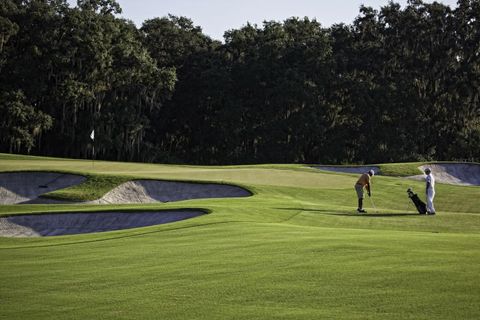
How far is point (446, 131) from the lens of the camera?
266ft

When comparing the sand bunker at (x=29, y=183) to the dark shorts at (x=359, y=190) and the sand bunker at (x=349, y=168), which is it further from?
the sand bunker at (x=349, y=168)

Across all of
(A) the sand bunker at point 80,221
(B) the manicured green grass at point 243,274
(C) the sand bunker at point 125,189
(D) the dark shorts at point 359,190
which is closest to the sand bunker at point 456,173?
(C) the sand bunker at point 125,189

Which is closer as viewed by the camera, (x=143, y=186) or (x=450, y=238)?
(x=450, y=238)

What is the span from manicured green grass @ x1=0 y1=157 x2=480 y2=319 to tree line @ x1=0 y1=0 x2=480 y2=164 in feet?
171

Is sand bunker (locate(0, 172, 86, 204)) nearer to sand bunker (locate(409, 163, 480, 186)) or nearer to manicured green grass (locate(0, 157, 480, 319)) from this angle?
manicured green grass (locate(0, 157, 480, 319))

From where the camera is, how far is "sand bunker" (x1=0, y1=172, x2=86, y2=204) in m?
33.3

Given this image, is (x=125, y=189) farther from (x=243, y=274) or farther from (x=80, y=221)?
(x=243, y=274)

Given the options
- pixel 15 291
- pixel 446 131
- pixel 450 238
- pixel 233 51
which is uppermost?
pixel 233 51

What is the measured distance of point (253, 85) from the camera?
273 ft

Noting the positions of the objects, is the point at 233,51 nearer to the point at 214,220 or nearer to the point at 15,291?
the point at 214,220

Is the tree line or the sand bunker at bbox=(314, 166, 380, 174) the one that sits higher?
the tree line

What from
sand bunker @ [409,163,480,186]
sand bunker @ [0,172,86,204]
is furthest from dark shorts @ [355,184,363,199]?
sand bunker @ [409,163,480,186]

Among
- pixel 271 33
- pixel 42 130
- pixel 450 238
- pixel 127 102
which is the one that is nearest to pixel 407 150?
pixel 271 33

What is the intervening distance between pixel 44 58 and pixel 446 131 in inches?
1989
